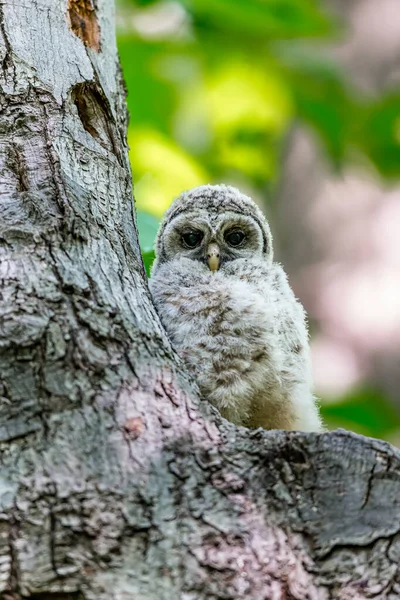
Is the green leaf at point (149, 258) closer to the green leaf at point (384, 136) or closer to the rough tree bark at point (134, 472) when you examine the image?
the rough tree bark at point (134, 472)

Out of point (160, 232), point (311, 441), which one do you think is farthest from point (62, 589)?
point (160, 232)

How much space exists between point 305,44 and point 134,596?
14.1 feet

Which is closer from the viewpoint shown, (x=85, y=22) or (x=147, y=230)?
(x=85, y=22)

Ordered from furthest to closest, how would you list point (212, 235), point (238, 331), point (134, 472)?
point (212, 235), point (238, 331), point (134, 472)

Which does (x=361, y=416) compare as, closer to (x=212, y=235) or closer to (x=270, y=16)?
(x=212, y=235)

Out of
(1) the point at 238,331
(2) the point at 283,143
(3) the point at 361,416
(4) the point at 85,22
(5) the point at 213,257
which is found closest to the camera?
(1) the point at 238,331

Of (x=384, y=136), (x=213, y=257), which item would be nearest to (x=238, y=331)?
(x=213, y=257)

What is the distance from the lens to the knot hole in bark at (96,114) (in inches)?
108

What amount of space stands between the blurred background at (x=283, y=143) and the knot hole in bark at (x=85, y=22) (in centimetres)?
74

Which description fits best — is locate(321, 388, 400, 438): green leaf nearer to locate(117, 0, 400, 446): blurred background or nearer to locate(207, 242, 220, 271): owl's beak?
locate(117, 0, 400, 446): blurred background

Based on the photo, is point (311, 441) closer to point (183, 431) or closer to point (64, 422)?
point (183, 431)

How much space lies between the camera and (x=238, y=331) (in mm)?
2686

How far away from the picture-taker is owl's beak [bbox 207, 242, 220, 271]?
3.22 m

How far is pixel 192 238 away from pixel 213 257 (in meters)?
0.26
